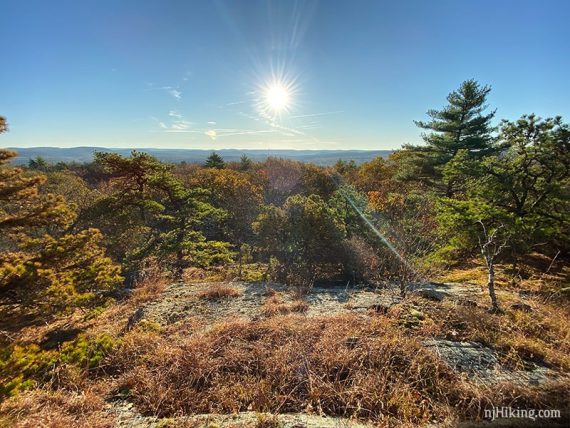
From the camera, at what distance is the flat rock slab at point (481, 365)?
359cm

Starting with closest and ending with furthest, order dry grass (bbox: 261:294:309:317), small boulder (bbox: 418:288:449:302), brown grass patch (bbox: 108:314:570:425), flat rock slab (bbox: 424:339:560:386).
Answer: brown grass patch (bbox: 108:314:570:425) < flat rock slab (bbox: 424:339:560:386) < dry grass (bbox: 261:294:309:317) < small boulder (bbox: 418:288:449:302)

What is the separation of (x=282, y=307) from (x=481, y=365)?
161 inches

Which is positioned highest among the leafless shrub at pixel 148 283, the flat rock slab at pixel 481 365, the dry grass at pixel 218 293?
the flat rock slab at pixel 481 365

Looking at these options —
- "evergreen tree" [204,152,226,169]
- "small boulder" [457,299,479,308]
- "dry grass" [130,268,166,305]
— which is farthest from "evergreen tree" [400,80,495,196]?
"evergreen tree" [204,152,226,169]

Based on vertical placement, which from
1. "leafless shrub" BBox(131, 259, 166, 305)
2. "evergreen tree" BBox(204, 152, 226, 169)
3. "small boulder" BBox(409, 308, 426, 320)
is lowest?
"leafless shrub" BBox(131, 259, 166, 305)

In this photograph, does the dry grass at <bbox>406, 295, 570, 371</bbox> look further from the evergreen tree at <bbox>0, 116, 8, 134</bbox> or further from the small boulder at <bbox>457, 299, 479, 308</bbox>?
the evergreen tree at <bbox>0, 116, 8, 134</bbox>

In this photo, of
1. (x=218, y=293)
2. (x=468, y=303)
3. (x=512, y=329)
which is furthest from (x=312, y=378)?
(x=218, y=293)

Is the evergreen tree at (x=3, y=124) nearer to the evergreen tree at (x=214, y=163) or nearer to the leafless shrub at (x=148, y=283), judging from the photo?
the leafless shrub at (x=148, y=283)

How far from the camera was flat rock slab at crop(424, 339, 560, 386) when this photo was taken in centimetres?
359

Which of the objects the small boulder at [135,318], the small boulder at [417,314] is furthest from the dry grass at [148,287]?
the small boulder at [417,314]

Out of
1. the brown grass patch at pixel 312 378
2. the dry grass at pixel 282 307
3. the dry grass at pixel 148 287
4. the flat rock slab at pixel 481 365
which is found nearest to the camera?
the brown grass patch at pixel 312 378

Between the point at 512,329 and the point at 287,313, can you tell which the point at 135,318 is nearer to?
the point at 287,313

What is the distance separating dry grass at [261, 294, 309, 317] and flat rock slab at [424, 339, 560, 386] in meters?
3.03

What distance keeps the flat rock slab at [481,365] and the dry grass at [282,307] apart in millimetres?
3033
